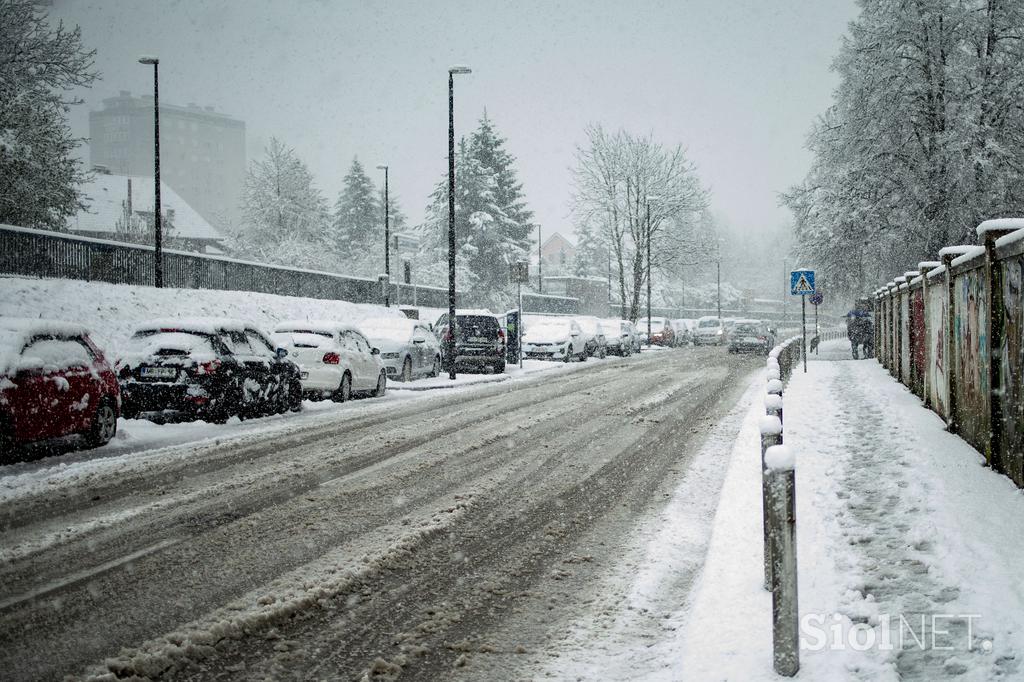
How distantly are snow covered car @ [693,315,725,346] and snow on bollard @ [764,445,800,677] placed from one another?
5030 cm

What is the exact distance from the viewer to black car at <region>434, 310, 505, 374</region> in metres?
25.9

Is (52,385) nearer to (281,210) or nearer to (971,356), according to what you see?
(971,356)

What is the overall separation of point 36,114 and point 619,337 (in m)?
26.8

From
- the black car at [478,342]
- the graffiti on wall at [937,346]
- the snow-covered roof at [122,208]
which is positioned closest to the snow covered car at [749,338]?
the black car at [478,342]

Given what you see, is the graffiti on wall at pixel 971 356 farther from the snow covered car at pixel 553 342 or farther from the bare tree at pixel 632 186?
the bare tree at pixel 632 186

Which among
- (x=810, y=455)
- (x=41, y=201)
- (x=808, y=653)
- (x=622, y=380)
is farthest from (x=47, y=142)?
(x=808, y=653)

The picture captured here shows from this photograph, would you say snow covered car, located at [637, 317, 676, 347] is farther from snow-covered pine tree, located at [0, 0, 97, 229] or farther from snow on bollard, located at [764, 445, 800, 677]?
snow on bollard, located at [764, 445, 800, 677]

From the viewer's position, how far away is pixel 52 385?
9352 millimetres

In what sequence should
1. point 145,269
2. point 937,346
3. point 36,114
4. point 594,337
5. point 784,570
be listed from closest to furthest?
point 784,570 < point 937,346 < point 145,269 < point 36,114 < point 594,337

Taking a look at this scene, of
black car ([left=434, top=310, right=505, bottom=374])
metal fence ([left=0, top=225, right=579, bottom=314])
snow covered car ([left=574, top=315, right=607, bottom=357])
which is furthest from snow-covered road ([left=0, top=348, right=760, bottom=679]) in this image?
snow covered car ([left=574, top=315, right=607, bottom=357])

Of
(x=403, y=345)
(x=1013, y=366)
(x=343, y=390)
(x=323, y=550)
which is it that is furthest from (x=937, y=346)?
(x=403, y=345)

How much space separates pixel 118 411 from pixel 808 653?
9.54 metres

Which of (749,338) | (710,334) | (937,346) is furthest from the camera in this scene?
(710,334)

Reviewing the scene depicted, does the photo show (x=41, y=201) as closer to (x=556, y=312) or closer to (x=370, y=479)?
(x=370, y=479)
